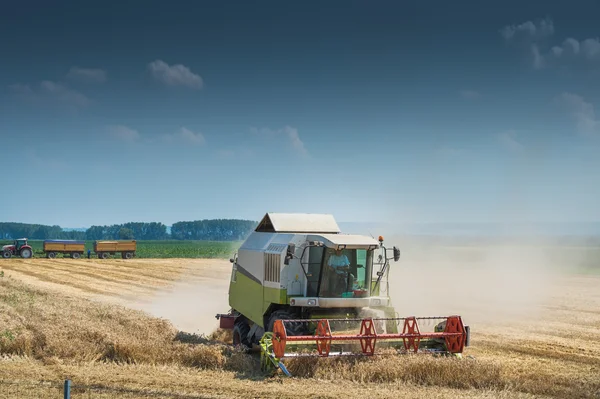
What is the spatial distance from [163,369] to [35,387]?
251 centimetres

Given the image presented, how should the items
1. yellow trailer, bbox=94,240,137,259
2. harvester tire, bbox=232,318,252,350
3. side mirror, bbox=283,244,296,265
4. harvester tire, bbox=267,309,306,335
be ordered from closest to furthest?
harvester tire, bbox=267,309,306,335
side mirror, bbox=283,244,296,265
harvester tire, bbox=232,318,252,350
yellow trailer, bbox=94,240,137,259

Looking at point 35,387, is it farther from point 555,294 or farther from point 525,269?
point 525,269

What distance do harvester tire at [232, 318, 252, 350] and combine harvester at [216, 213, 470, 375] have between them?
0.03 m

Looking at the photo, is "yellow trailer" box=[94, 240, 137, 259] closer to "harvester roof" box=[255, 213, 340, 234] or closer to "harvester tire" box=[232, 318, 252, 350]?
"harvester tire" box=[232, 318, 252, 350]

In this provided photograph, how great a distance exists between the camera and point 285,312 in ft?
49.1

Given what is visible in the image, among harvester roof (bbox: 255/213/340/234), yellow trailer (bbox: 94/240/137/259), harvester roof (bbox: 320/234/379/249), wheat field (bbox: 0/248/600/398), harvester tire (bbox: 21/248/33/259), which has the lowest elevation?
wheat field (bbox: 0/248/600/398)

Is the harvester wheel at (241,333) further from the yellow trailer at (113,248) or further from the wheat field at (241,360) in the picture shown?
the yellow trailer at (113,248)

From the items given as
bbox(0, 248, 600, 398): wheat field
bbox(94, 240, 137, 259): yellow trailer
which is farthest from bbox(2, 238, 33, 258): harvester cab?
bbox(0, 248, 600, 398): wheat field

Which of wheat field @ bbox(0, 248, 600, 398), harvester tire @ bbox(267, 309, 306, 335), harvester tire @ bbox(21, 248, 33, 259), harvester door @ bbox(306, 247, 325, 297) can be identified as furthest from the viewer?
harvester tire @ bbox(21, 248, 33, 259)

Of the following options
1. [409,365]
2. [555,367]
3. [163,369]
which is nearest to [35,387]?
[163,369]

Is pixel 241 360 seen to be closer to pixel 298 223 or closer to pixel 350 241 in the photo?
pixel 350 241

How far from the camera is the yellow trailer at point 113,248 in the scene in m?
58.9

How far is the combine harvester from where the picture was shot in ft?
43.7

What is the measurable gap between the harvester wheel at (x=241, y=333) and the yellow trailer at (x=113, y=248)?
44.2 meters
